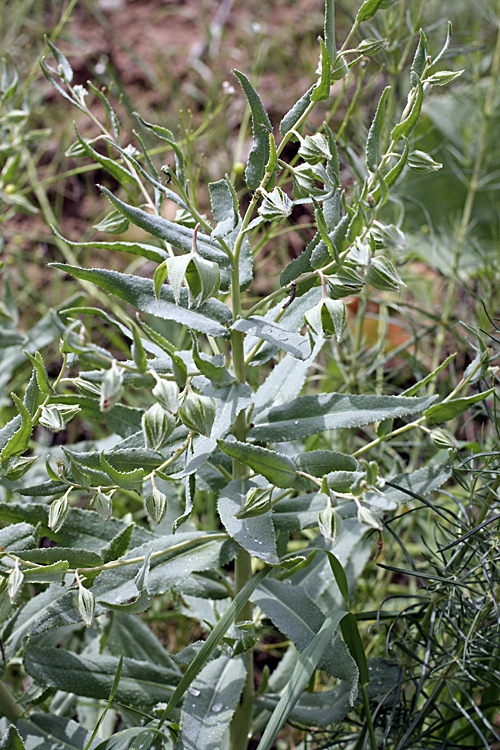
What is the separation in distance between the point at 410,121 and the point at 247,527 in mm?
457

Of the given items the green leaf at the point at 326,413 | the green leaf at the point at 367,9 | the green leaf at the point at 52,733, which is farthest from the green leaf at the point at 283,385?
the green leaf at the point at 52,733

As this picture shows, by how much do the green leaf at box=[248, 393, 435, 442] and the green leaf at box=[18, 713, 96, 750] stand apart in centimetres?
47

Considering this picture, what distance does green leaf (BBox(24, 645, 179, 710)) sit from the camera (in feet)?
2.83

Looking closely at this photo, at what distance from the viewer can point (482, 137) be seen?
1.66 metres

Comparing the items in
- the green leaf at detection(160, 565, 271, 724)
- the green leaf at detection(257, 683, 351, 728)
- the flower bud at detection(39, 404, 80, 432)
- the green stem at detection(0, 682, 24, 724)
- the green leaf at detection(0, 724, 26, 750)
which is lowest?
the green leaf at detection(257, 683, 351, 728)

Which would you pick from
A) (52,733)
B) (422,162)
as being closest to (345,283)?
(422,162)

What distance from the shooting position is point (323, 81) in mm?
646

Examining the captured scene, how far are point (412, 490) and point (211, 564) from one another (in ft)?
0.88

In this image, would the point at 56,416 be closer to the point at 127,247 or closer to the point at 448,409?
the point at 127,247

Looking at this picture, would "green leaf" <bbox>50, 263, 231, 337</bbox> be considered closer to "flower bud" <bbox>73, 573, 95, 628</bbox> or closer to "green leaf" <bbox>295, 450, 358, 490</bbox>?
"green leaf" <bbox>295, 450, 358, 490</bbox>

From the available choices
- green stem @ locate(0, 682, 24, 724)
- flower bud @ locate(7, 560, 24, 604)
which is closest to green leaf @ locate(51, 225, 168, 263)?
flower bud @ locate(7, 560, 24, 604)

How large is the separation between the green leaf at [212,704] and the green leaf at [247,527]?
243 mm

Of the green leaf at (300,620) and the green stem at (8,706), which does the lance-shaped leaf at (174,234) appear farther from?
the green stem at (8,706)

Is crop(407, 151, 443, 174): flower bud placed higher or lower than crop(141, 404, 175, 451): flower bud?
higher
